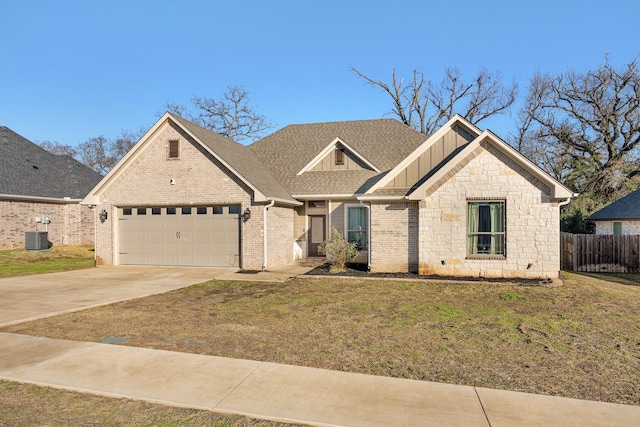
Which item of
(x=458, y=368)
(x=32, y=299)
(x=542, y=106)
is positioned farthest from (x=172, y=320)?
(x=542, y=106)

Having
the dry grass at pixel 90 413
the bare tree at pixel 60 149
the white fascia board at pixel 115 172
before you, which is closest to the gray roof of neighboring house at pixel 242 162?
the white fascia board at pixel 115 172

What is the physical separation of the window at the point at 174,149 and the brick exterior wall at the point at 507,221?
993 centimetres

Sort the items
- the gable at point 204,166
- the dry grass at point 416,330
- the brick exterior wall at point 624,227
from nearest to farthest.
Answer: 1. the dry grass at point 416,330
2. the gable at point 204,166
3. the brick exterior wall at point 624,227

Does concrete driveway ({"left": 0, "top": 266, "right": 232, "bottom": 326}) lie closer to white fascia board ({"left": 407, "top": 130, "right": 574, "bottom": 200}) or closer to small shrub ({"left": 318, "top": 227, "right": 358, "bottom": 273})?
small shrub ({"left": 318, "top": 227, "right": 358, "bottom": 273})

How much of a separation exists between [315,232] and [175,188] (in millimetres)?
6316

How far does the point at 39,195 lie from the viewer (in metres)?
23.7

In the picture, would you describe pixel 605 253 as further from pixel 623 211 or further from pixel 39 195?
pixel 39 195

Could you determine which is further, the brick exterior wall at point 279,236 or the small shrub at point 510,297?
the brick exterior wall at point 279,236

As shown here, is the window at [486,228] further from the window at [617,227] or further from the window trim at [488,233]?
the window at [617,227]

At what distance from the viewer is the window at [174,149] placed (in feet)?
54.0

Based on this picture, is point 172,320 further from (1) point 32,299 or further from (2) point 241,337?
(1) point 32,299

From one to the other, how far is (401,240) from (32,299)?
1091 centimetres

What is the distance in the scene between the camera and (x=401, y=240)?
1416 centimetres

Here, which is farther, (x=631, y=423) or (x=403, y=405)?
(x=403, y=405)
